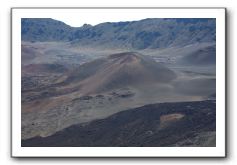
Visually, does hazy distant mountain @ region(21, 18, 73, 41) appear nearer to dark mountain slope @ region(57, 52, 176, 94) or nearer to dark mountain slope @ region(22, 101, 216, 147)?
dark mountain slope @ region(57, 52, 176, 94)

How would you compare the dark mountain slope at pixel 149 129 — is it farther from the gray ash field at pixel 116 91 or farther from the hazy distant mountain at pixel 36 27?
the hazy distant mountain at pixel 36 27

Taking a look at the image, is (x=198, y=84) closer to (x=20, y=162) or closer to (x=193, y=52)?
(x=193, y=52)

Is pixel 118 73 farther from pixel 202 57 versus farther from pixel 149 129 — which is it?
pixel 149 129

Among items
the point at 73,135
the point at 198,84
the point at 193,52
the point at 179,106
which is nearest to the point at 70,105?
the point at 73,135

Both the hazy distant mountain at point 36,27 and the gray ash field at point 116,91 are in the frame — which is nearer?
the gray ash field at point 116,91

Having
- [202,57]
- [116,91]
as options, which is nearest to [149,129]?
[116,91]

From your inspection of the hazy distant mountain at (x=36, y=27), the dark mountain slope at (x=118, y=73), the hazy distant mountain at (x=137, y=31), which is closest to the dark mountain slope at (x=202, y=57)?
the hazy distant mountain at (x=137, y=31)
